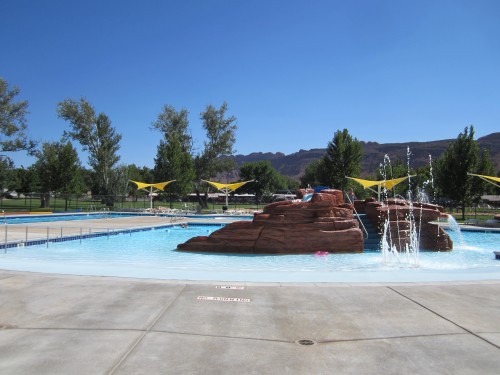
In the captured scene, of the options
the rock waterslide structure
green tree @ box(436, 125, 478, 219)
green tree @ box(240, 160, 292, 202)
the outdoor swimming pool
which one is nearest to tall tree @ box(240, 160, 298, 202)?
green tree @ box(240, 160, 292, 202)

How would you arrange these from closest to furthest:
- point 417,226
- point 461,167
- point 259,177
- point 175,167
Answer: point 417,226, point 461,167, point 175,167, point 259,177

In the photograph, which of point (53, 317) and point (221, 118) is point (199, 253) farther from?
point (221, 118)

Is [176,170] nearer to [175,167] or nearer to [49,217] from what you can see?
[175,167]

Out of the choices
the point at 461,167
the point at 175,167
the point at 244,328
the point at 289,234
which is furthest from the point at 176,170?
the point at 244,328

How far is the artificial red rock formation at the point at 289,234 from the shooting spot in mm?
14508

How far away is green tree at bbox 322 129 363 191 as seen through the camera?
4634 cm

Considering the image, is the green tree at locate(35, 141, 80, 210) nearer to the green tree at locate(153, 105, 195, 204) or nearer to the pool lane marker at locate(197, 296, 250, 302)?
the green tree at locate(153, 105, 195, 204)

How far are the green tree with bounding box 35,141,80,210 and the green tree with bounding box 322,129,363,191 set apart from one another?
2812 cm

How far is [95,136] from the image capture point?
A: 49.6 meters

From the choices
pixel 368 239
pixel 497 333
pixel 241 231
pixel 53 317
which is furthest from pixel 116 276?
pixel 368 239

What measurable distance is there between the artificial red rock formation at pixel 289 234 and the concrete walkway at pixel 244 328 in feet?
24.5

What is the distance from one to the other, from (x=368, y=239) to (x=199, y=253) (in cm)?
725

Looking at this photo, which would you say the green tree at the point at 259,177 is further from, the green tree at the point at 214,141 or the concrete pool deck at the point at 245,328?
the concrete pool deck at the point at 245,328

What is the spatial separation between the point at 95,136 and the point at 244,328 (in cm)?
4943
